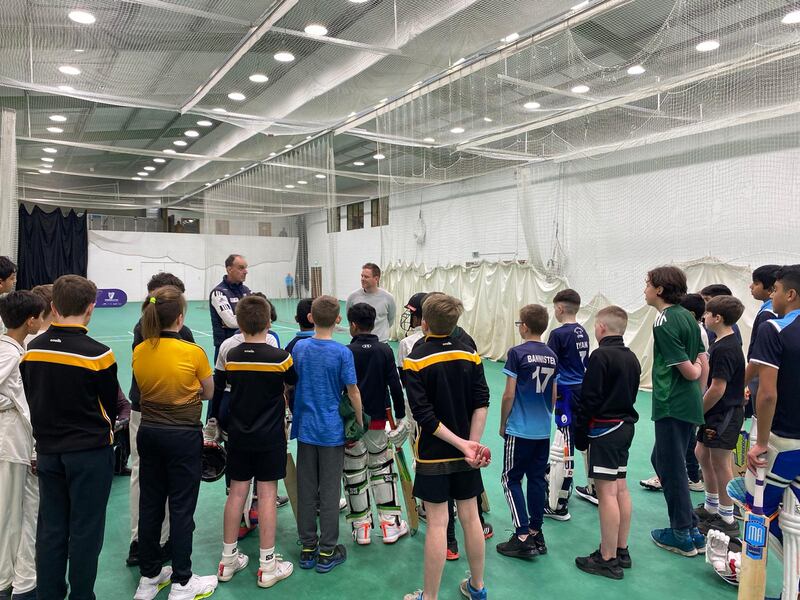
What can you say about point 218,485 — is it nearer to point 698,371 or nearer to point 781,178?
point 698,371

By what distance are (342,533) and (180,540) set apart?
1.04m

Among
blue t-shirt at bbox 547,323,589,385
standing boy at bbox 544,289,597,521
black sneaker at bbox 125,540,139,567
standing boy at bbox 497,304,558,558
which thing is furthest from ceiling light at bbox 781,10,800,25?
black sneaker at bbox 125,540,139,567

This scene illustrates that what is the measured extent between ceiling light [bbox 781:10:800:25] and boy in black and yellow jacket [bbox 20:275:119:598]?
511cm

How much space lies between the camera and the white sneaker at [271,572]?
2.50 meters

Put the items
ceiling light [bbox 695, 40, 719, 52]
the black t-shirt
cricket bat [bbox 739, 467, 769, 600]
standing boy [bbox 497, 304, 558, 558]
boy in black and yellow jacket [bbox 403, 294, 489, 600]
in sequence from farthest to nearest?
ceiling light [bbox 695, 40, 719, 52]
the black t-shirt
standing boy [bbox 497, 304, 558, 558]
boy in black and yellow jacket [bbox 403, 294, 489, 600]
cricket bat [bbox 739, 467, 769, 600]

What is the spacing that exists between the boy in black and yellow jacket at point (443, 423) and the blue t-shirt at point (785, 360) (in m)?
1.17

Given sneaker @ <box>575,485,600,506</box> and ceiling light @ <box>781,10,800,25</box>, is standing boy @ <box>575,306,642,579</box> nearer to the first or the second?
sneaker @ <box>575,485,600,506</box>

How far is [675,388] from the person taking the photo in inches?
108

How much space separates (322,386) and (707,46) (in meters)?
4.51

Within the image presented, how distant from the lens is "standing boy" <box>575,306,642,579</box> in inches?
101

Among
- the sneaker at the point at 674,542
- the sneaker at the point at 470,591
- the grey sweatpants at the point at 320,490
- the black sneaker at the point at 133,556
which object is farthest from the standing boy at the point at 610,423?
the black sneaker at the point at 133,556

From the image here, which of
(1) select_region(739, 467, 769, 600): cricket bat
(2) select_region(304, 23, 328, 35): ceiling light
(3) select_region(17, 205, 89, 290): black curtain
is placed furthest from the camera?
(3) select_region(17, 205, 89, 290): black curtain

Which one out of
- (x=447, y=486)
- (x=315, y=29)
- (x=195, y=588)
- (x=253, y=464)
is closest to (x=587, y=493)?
(x=447, y=486)

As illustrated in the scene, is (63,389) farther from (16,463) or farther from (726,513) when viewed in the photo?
(726,513)
